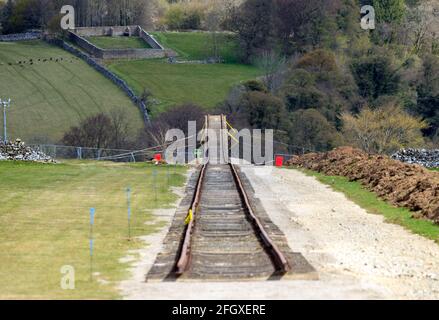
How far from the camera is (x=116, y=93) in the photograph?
112 metres

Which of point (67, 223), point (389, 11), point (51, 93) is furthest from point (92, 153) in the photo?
point (389, 11)

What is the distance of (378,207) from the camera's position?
31.4 m

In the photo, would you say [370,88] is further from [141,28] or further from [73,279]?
[73,279]

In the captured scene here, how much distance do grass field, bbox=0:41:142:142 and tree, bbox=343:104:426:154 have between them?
19.7m

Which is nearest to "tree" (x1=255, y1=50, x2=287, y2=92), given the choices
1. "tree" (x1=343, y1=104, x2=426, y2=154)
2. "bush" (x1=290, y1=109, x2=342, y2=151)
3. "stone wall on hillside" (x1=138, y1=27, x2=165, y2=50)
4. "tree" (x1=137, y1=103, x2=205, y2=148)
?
"stone wall on hillside" (x1=138, y1=27, x2=165, y2=50)

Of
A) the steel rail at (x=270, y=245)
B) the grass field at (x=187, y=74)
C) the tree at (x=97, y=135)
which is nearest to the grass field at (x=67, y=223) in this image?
the steel rail at (x=270, y=245)

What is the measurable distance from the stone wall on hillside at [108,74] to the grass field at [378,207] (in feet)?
183

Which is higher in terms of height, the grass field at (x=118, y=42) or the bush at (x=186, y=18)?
the bush at (x=186, y=18)

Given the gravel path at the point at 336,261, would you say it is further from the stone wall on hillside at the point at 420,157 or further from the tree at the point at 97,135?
the tree at the point at 97,135

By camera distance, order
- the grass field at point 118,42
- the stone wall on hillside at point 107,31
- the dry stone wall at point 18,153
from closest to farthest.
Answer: the dry stone wall at point 18,153 → the grass field at point 118,42 → the stone wall on hillside at point 107,31

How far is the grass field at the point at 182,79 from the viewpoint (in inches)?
4417

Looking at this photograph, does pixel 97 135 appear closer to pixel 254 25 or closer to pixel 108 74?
pixel 108 74

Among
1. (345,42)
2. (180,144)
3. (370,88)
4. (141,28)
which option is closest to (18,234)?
(180,144)

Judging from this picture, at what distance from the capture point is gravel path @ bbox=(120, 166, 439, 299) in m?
16.9
